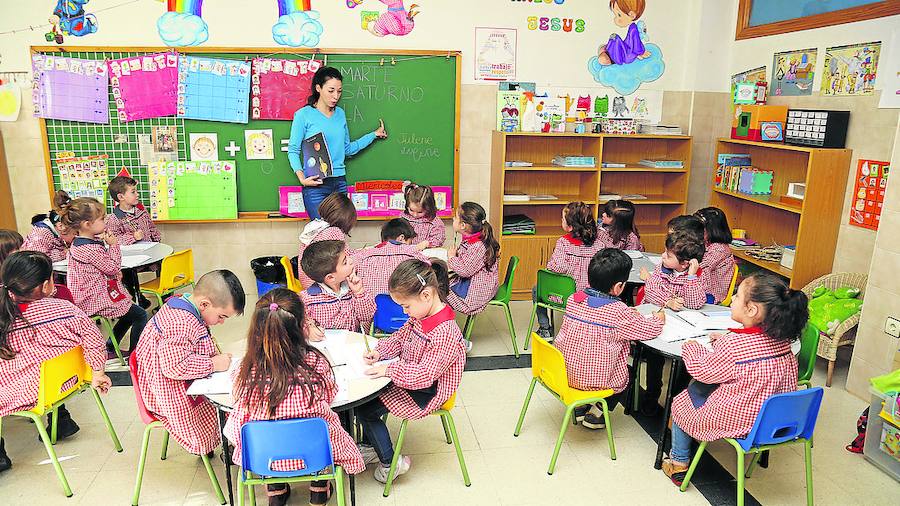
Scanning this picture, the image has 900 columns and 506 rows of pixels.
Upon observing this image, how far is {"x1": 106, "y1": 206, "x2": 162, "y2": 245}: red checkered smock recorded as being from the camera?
16.6 ft

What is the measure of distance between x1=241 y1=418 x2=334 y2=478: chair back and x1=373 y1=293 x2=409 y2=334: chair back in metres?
1.56

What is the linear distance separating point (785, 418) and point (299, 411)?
6.56 ft

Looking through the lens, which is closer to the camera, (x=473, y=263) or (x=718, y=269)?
(x=718, y=269)

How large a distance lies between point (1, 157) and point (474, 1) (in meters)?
4.35

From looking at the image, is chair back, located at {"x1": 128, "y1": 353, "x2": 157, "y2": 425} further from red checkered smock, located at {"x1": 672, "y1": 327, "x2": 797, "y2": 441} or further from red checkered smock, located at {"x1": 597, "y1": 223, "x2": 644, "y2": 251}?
red checkered smock, located at {"x1": 597, "y1": 223, "x2": 644, "y2": 251}

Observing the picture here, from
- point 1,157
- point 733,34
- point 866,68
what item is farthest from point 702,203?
point 1,157

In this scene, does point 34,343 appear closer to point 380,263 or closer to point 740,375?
point 380,263

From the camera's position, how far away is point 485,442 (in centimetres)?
366

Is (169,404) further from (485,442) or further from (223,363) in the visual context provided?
(485,442)

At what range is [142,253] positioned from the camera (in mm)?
4891

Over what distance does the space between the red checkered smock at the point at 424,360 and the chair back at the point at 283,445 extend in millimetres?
480

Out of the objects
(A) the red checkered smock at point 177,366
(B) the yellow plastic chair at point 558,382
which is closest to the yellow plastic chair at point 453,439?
(B) the yellow plastic chair at point 558,382

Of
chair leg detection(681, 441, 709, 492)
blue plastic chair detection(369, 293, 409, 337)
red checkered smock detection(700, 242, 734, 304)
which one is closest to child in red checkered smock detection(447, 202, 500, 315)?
blue plastic chair detection(369, 293, 409, 337)

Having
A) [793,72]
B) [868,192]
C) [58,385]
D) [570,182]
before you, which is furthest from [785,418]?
[570,182]
